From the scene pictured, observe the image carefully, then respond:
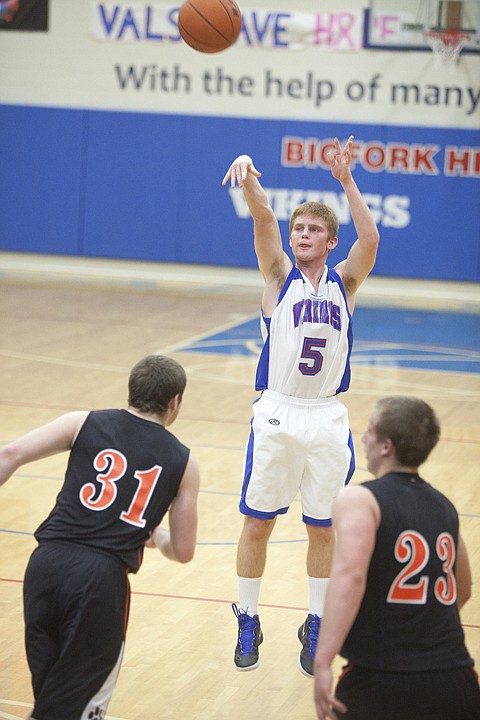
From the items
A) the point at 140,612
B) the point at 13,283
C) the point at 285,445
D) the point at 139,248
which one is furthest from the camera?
the point at 139,248

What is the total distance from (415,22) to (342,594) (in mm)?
16432

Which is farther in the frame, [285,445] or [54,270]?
[54,270]

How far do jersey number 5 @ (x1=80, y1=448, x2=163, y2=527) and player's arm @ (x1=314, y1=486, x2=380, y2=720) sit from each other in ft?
2.32

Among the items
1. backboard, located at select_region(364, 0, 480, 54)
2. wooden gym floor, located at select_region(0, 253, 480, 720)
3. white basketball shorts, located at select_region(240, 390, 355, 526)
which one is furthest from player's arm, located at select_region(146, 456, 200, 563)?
backboard, located at select_region(364, 0, 480, 54)

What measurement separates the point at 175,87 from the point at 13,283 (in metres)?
4.47

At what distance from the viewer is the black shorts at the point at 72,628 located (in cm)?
320

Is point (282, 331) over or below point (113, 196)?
below

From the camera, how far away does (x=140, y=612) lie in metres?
5.38

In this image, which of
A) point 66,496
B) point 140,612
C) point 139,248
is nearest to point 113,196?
point 139,248

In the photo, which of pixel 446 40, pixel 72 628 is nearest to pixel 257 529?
pixel 72 628

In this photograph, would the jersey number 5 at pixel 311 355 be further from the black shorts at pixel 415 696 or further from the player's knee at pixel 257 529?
the black shorts at pixel 415 696

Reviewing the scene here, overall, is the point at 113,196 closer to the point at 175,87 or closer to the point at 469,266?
the point at 175,87

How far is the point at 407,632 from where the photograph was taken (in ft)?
9.75

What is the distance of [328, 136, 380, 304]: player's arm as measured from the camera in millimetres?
4816
